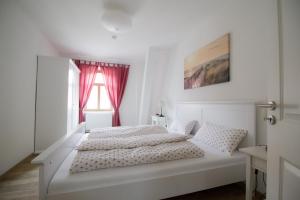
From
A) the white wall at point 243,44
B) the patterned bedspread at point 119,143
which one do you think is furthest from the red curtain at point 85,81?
the white wall at point 243,44

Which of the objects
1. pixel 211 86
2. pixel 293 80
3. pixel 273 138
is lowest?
pixel 273 138

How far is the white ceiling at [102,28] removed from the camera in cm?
210

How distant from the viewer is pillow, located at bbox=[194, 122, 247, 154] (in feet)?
5.52

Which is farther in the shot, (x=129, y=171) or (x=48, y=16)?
(x=48, y=16)

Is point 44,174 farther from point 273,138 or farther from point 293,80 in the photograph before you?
point 293,80

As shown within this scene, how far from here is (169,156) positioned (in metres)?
1.46

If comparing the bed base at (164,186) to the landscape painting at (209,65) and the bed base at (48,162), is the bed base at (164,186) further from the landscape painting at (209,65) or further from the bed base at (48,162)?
the landscape painting at (209,65)

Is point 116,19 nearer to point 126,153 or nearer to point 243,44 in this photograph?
point 243,44

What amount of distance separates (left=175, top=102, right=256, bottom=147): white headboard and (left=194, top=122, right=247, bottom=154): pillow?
9 centimetres

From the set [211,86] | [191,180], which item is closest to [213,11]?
[211,86]

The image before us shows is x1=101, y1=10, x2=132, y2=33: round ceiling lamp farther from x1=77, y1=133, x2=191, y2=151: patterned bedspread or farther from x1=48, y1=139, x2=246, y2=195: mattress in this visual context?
x1=48, y1=139, x2=246, y2=195: mattress

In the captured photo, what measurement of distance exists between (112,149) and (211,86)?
1804 millimetres

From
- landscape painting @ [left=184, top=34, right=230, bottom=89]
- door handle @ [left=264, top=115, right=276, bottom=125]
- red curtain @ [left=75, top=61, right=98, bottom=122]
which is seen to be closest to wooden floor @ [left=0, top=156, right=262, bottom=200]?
door handle @ [left=264, top=115, right=276, bottom=125]

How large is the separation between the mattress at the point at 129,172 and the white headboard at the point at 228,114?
346 millimetres
